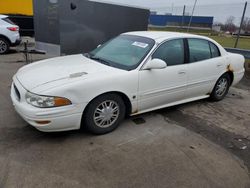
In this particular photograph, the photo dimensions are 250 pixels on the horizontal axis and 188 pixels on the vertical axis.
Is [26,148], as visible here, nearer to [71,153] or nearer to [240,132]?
[71,153]

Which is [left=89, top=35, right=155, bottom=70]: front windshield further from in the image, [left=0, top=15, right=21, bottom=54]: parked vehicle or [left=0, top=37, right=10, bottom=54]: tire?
[left=0, top=37, right=10, bottom=54]: tire

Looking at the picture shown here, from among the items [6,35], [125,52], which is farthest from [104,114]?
[6,35]

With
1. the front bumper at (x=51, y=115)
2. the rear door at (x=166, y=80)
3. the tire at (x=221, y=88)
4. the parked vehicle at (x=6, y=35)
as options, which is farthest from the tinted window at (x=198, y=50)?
the parked vehicle at (x=6, y=35)

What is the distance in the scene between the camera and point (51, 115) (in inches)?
115

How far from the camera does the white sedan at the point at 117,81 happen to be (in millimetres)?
2988

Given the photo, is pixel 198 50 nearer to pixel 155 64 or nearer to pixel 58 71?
pixel 155 64

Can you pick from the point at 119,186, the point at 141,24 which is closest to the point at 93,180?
the point at 119,186

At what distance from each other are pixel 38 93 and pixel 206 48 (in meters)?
3.38

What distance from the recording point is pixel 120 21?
27.1 feet

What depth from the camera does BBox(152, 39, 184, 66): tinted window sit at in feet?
12.7

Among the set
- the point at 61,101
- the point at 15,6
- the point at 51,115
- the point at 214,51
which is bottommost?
the point at 51,115

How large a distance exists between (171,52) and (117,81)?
1.28m

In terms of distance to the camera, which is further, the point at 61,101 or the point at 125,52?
the point at 125,52

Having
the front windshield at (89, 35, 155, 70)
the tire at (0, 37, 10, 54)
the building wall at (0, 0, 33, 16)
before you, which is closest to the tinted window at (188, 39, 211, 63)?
the front windshield at (89, 35, 155, 70)
